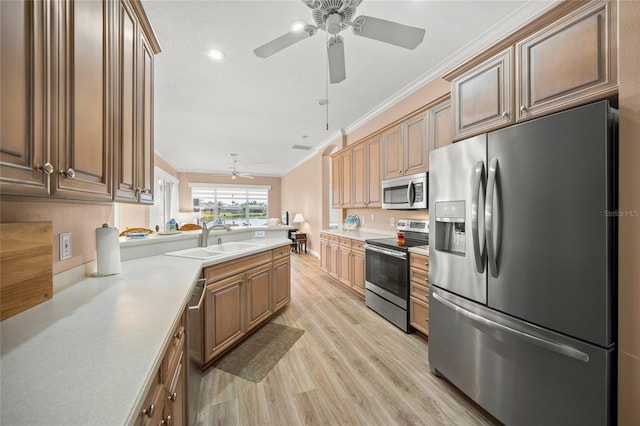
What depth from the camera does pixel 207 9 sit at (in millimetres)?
1913

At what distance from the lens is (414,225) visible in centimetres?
323

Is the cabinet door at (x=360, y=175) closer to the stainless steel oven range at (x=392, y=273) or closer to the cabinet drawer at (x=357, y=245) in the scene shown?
the cabinet drawer at (x=357, y=245)

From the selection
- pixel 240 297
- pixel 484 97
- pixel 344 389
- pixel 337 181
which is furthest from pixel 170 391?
pixel 337 181

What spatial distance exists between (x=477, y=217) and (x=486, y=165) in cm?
32

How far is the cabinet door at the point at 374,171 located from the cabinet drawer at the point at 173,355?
10.1 ft

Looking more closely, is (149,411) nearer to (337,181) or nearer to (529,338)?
(529,338)

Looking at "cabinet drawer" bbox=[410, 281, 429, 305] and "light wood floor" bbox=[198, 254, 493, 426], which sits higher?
"cabinet drawer" bbox=[410, 281, 429, 305]

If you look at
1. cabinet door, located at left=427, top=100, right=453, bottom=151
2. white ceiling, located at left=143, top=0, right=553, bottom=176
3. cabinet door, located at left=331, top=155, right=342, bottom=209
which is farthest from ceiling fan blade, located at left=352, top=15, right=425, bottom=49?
cabinet door, located at left=331, top=155, right=342, bottom=209

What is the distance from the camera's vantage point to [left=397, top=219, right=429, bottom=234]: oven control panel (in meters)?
3.07

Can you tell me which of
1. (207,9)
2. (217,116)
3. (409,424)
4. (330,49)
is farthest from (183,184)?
(409,424)

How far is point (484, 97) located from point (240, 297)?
2.53 m

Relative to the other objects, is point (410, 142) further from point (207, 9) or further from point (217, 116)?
point (217, 116)

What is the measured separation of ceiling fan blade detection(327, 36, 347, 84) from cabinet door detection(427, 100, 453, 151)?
1300 millimetres

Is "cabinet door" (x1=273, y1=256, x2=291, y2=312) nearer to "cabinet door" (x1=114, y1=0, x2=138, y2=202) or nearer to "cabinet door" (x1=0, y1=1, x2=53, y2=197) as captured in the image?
"cabinet door" (x1=114, y1=0, x2=138, y2=202)
